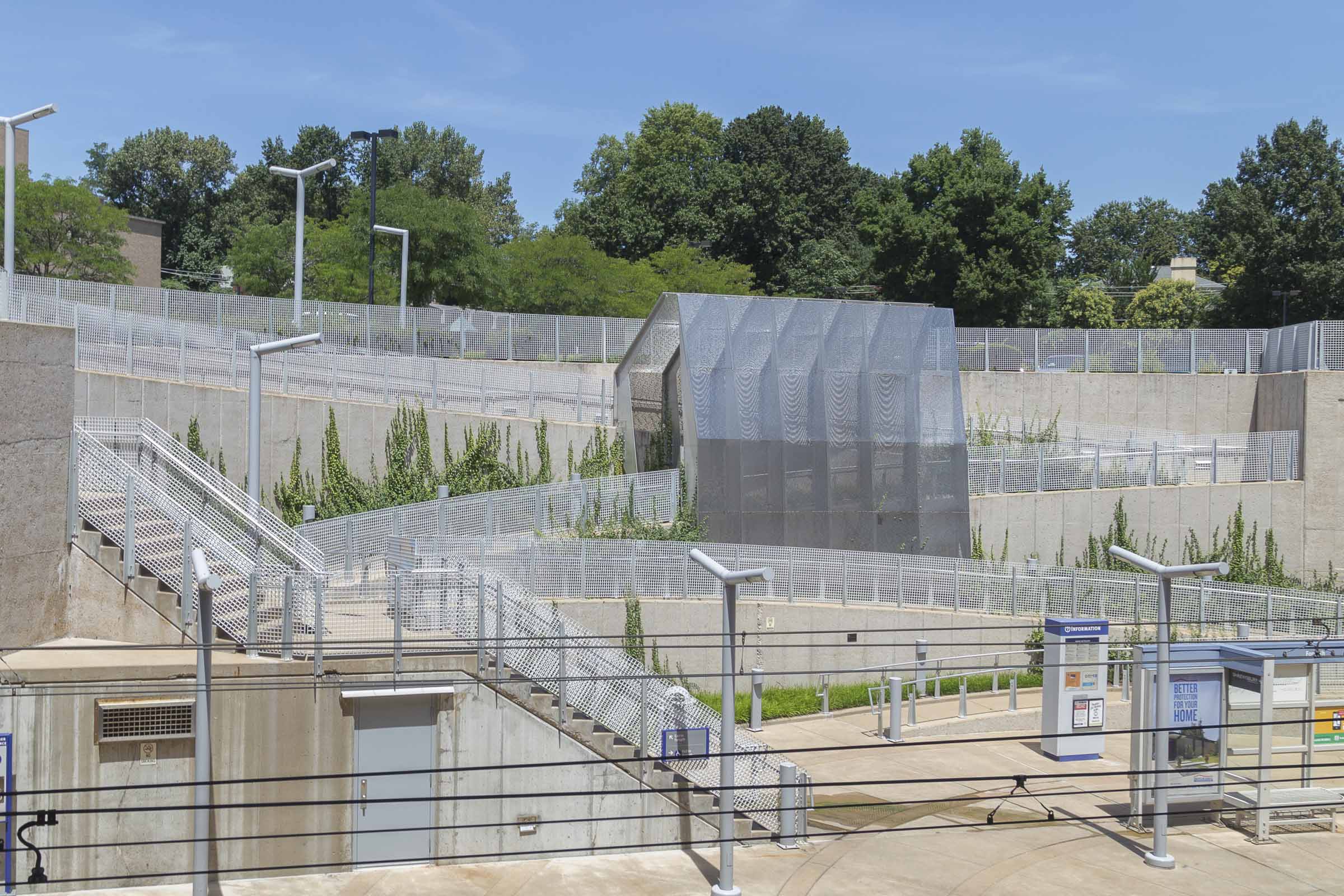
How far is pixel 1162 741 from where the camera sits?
55.5ft

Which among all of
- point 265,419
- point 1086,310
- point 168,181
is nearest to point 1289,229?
point 1086,310

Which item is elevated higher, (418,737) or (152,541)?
(152,541)

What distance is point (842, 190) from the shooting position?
72.6m

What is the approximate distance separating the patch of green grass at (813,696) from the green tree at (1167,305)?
4330 cm

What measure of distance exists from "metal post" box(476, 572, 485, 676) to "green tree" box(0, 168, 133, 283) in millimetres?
30870

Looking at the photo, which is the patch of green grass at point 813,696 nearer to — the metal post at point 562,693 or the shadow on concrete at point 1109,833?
the shadow on concrete at point 1109,833

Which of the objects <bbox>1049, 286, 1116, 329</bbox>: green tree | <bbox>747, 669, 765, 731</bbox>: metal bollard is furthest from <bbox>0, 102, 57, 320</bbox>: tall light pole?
<bbox>1049, 286, 1116, 329</bbox>: green tree

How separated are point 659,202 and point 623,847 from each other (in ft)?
175

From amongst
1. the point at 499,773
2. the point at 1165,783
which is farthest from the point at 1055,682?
the point at 499,773

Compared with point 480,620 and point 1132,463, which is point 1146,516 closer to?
point 1132,463

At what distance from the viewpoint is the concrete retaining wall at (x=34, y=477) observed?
16203mm

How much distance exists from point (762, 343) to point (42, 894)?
19.5m

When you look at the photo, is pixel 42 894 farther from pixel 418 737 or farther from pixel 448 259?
pixel 448 259

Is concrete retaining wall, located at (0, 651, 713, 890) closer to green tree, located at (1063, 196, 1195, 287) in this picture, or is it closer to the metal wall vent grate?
the metal wall vent grate
